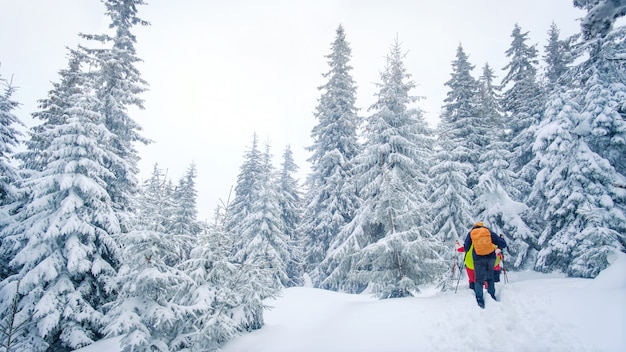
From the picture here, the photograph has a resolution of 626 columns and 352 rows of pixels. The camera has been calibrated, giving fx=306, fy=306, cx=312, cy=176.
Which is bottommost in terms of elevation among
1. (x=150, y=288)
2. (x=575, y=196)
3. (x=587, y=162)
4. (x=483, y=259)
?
(x=150, y=288)

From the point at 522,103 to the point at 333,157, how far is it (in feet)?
45.9

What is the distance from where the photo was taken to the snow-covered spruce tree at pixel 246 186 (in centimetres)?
3025

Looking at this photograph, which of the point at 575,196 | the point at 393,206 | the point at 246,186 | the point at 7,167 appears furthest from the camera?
the point at 246,186

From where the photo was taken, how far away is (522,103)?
2184 cm

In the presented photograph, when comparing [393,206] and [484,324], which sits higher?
[393,206]

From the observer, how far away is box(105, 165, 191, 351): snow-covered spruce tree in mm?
8320

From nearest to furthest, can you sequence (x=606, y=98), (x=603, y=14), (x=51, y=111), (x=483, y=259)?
(x=603, y=14), (x=483, y=259), (x=606, y=98), (x=51, y=111)

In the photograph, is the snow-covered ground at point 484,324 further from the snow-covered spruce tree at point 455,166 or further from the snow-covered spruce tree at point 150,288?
the snow-covered spruce tree at point 455,166

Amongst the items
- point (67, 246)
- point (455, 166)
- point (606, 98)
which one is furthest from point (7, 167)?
point (606, 98)

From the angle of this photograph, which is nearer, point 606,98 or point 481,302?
point 481,302

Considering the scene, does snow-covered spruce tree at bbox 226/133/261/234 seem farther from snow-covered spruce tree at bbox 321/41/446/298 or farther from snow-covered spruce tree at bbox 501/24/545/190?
snow-covered spruce tree at bbox 501/24/545/190

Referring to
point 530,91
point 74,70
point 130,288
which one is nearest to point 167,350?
point 130,288

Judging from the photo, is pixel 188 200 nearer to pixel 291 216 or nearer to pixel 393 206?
pixel 291 216

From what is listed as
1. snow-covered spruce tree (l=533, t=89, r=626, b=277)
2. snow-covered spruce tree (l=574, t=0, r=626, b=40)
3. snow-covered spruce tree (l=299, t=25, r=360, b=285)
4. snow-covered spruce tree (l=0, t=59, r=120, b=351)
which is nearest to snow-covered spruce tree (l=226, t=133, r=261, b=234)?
snow-covered spruce tree (l=299, t=25, r=360, b=285)
